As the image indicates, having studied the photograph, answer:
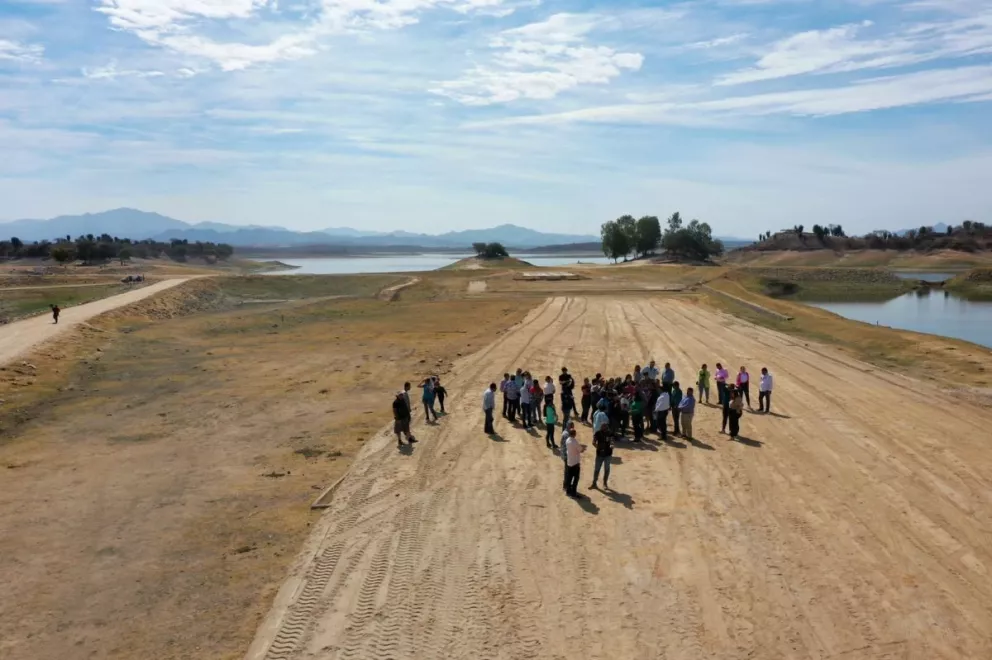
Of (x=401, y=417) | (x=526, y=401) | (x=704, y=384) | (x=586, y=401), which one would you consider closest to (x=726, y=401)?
(x=704, y=384)

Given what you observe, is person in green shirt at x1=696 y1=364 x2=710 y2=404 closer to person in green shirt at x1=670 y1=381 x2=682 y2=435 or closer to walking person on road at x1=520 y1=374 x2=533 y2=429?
person in green shirt at x1=670 y1=381 x2=682 y2=435

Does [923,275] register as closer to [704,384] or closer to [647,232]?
[647,232]

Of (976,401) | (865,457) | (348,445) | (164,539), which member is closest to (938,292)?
(976,401)

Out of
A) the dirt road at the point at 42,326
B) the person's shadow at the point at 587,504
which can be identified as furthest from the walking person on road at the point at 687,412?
the dirt road at the point at 42,326

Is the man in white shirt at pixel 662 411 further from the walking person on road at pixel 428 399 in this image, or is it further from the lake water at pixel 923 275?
the lake water at pixel 923 275

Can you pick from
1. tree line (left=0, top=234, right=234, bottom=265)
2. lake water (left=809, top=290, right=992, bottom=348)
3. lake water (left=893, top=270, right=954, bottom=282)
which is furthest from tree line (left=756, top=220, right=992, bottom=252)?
tree line (left=0, top=234, right=234, bottom=265)

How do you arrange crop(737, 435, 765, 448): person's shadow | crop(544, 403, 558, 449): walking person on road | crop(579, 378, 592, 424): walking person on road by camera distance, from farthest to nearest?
crop(579, 378, 592, 424): walking person on road < crop(737, 435, 765, 448): person's shadow < crop(544, 403, 558, 449): walking person on road
